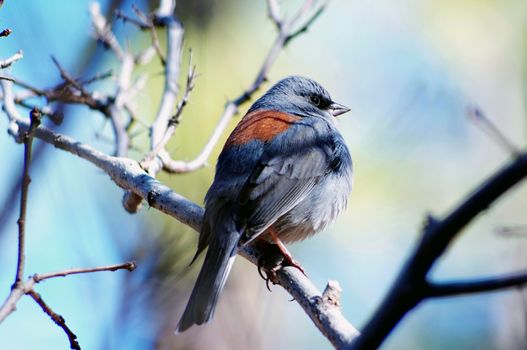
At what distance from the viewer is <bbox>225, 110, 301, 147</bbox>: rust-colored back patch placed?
437 centimetres

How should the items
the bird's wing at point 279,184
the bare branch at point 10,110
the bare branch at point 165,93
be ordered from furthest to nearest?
the bare branch at point 165,93, the bare branch at point 10,110, the bird's wing at point 279,184

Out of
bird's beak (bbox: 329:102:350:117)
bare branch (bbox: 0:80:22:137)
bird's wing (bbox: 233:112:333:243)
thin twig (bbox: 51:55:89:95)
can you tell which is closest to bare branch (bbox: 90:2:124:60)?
thin twig (bbox: 51:55:89:95)

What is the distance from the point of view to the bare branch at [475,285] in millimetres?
1337

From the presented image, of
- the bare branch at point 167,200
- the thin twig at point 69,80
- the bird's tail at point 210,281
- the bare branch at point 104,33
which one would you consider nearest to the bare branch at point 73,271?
the bare branch at point 167,200

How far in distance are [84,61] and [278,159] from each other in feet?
8.48

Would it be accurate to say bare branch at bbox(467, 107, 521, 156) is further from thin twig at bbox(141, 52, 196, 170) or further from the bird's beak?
the bird's beak

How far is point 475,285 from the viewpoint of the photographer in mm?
1395

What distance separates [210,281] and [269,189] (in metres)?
0.80

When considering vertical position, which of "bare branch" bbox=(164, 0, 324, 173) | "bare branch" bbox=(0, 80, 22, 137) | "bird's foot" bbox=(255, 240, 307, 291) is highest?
"bare branch" bbox=(0, 80, 22, 137)

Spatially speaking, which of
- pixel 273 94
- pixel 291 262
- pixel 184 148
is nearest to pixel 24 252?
pixel 291 262

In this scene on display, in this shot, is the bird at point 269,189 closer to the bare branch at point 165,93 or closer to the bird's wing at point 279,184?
the bird's wing at point 279,184

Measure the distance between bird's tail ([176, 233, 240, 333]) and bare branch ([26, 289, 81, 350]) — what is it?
1129 mm

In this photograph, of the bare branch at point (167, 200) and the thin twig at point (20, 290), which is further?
the bare branch at point (167, 200)

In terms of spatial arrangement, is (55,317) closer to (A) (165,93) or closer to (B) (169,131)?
(B) (169,131)
